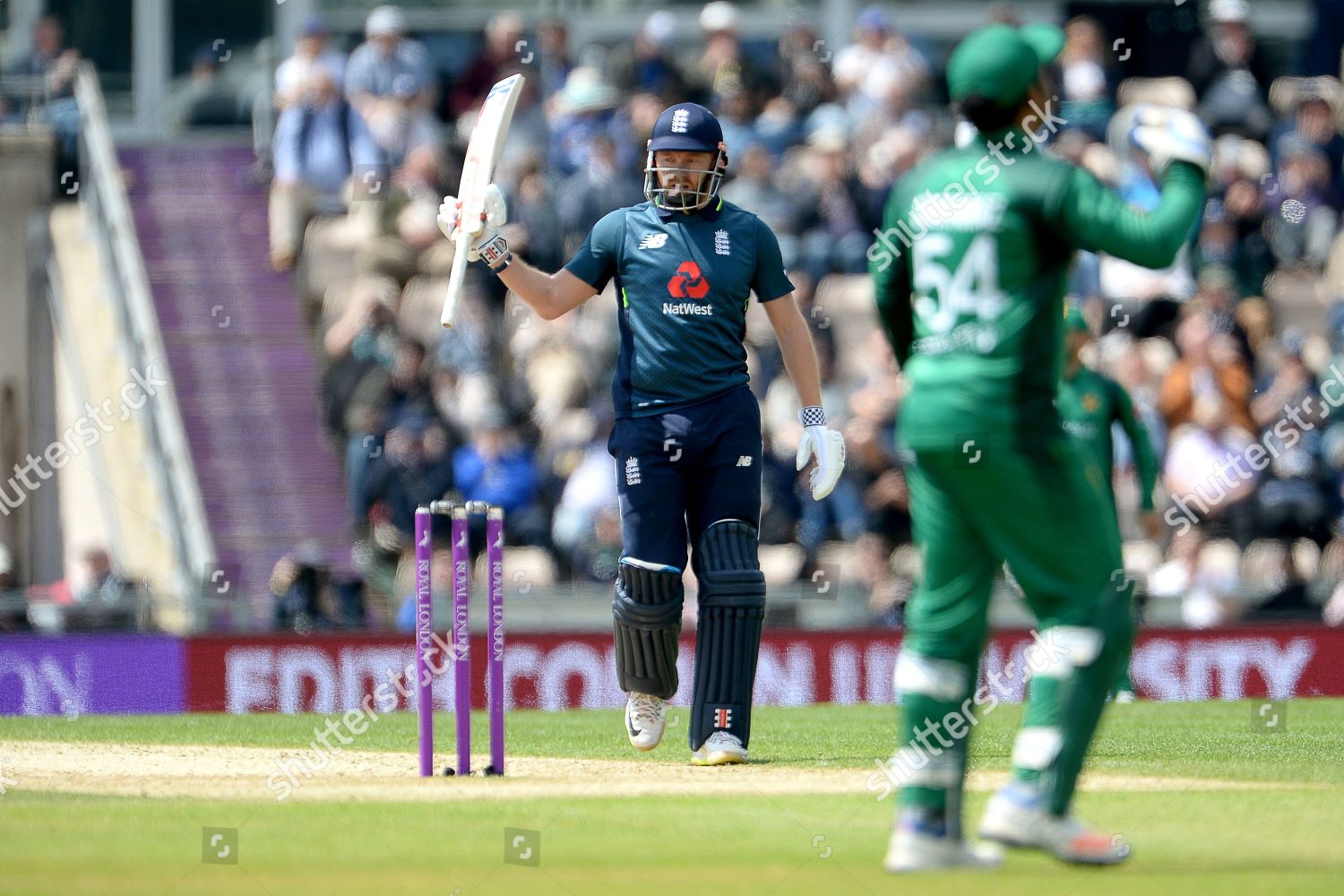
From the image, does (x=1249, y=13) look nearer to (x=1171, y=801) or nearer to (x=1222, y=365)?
(x=1222, y=365)

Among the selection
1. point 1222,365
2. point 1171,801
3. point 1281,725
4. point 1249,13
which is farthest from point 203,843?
point 1249,13

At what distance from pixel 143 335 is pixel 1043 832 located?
13802 millimetres

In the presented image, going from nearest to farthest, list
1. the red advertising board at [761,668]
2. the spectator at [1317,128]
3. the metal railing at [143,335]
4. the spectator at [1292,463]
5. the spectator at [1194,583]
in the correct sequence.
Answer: the red advertising board at [761,668], the spectator at [1194,583], the spectator at [1292,463], the metal railing at [143,335], the spectator at [1317,128]

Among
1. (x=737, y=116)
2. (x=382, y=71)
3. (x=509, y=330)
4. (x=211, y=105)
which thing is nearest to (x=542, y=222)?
(x=509, y=330)

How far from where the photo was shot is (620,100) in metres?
20.6

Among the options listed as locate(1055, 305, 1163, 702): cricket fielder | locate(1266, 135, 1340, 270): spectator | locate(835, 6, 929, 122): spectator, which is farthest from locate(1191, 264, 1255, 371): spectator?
locate(1055, 305, 1163, 702): cricket fielder

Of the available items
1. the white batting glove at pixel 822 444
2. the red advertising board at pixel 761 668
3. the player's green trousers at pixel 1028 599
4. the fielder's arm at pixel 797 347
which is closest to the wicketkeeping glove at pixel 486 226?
the fielder's arm at pixel 797 347

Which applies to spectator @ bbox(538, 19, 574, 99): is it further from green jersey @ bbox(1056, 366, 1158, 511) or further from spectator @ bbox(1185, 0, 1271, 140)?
green jersey @ bbox(1056, 366, 1158, 511)

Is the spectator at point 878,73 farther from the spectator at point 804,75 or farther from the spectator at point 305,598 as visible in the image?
the spectator at point 305,598

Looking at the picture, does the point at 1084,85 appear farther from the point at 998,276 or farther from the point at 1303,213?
the point at 998,276

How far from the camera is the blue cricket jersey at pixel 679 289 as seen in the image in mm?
9883

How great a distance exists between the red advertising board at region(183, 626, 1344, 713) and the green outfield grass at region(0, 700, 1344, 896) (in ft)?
15.8

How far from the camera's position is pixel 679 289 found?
9.88 meters

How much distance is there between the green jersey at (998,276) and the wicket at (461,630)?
253 cm
